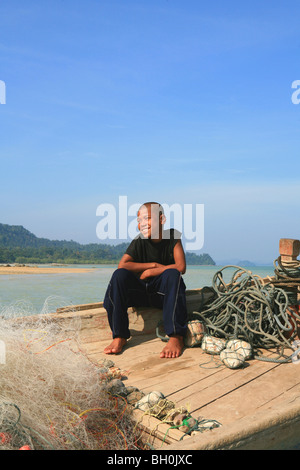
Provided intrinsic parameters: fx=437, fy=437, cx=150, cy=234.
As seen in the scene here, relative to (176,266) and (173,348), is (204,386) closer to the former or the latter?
(173,348)

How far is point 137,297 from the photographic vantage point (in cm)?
408

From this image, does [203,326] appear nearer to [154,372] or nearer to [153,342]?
[153,342]

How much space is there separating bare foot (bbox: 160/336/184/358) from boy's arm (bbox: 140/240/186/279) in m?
0.63

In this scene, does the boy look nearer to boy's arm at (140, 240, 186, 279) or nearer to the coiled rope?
boy's arm at (140, 240, 186, 279)

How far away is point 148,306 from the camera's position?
4.20 metres

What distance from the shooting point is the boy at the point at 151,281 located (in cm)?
374

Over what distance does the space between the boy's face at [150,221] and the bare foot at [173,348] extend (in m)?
1.01

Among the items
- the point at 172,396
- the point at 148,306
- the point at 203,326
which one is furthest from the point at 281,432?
the point at 148,306

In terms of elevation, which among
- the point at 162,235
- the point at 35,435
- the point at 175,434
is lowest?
the point at 175,434

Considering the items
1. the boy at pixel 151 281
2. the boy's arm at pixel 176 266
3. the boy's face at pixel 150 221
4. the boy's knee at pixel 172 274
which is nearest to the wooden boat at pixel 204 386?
the boy at pixel 151 281

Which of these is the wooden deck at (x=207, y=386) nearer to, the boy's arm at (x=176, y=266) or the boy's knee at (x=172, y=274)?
the boy's arm at (x=176, y=266)

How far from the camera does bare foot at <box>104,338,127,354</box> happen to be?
3.66 m

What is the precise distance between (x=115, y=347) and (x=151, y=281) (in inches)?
28.6
